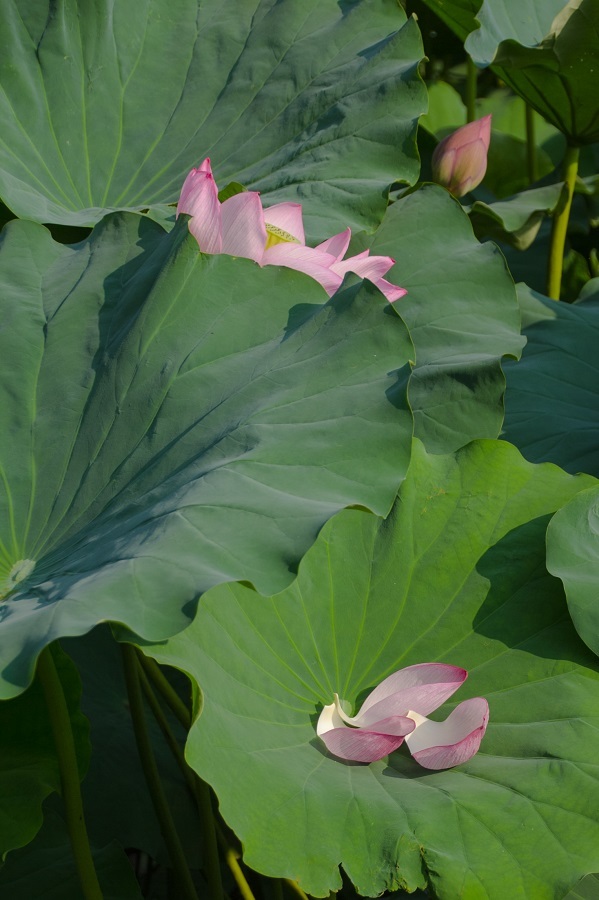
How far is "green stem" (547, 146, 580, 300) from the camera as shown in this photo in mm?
2020

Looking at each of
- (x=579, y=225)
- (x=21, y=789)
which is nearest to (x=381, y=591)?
(x=21, y=789)

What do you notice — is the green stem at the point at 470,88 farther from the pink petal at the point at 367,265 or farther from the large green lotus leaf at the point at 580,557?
the large green lotus leaf at the point at 580,557

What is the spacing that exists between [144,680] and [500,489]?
1.84 ft

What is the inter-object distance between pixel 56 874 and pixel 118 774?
0.18 m

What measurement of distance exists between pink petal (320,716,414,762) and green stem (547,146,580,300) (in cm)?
136

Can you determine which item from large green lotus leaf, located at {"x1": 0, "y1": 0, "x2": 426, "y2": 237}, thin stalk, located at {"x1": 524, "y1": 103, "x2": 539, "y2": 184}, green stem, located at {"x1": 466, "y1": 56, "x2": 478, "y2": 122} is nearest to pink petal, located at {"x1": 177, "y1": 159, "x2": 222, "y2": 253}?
large green lotus leaf, located at {"x1": 0, "y1": 0, "x2": 426, "y2": 237}

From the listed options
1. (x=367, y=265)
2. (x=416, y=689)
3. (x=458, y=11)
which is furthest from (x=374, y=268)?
(x=458, y=11)

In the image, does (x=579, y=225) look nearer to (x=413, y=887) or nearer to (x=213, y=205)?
(x=213, y=205)

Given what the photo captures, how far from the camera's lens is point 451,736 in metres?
0.93

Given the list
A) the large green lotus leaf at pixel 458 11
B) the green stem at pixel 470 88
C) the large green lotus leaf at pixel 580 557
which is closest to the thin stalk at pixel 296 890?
the large green lotus leaf at pixel 580 557

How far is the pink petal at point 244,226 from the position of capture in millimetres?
1083

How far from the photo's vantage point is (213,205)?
3.55 feet

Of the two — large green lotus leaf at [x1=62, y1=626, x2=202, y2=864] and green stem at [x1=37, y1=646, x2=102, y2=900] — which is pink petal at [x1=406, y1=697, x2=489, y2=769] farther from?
large green lotus leaf at [x1=62, y1=626, x2=202, y2=864]

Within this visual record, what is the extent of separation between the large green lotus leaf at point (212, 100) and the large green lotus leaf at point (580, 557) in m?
0.53
